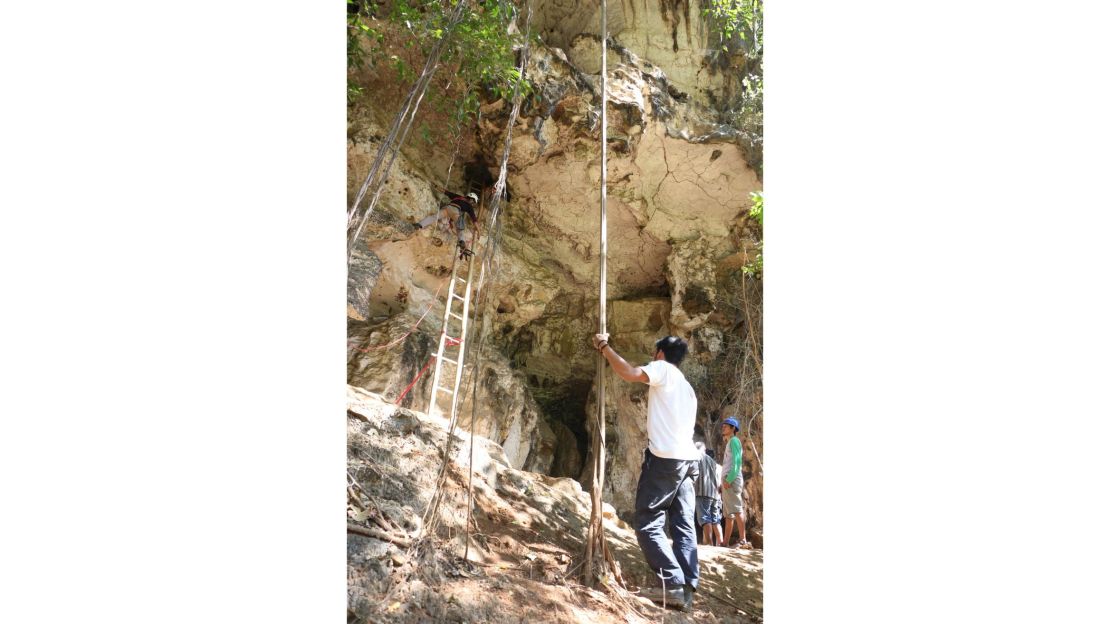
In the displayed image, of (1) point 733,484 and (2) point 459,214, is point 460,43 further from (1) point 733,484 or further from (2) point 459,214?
(1) point 733,484

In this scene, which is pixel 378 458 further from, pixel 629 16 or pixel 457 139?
pixel 629 16

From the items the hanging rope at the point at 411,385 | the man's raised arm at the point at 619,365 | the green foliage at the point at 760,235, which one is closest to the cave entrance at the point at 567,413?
the man's raised arm at the point at 619,365

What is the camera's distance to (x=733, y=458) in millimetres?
2156

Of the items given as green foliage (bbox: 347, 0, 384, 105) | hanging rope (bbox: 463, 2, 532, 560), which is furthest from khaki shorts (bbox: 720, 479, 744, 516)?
green foliage (bbox: 347, 0, 384, 105)

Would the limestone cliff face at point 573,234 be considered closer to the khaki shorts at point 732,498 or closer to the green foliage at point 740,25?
the green foliage at point 740,25

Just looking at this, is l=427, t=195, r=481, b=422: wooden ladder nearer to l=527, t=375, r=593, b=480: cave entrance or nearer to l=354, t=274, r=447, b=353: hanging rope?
l=354, t=274, r=447, b=353: hanging rope

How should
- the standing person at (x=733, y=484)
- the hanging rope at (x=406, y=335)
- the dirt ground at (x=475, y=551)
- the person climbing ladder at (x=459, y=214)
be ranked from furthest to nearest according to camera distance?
1. the person climbing ladder at (x=459, y=214)
2. the hanging rope at (x=406, y=335)
3. the standing person at (x=733, y=484)
4. the dirt ground at (x=475, y=551)

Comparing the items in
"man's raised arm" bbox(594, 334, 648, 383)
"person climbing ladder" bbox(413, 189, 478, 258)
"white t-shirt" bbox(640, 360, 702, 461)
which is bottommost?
"white t-shirt" bbox(640, 360, 702, 461)

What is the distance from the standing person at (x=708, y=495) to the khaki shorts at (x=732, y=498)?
22 millimetres

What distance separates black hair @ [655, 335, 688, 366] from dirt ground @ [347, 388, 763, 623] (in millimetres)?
589

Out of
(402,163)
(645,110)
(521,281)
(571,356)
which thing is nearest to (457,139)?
(402,163)

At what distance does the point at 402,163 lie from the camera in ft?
7.45

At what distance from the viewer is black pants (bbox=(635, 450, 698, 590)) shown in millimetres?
2092

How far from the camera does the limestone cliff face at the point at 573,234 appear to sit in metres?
2.24
